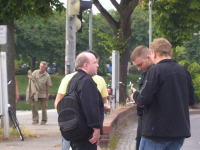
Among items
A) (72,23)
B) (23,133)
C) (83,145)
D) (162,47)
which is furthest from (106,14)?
(83,145)

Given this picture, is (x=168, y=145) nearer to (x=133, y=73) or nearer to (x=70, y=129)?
(x=70, y=129)

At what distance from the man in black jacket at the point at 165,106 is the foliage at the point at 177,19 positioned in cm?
1272

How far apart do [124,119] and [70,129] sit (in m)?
7.89

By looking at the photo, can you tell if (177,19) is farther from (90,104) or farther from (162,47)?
(90,104)

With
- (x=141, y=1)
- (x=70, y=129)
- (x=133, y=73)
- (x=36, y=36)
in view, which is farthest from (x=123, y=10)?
(x=133, y=73)

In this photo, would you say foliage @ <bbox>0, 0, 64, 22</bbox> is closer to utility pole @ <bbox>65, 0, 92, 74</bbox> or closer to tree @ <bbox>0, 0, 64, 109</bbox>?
tree @ <bbox>0, 0, 64, 109</bbox>

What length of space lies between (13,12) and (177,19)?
9.41m

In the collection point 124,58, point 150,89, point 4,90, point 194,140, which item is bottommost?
point 194,140

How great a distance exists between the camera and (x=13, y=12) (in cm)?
1038

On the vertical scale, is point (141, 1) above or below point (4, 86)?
above

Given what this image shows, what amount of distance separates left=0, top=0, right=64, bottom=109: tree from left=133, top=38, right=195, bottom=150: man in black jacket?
639 centimetres

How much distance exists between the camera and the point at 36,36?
201 ft

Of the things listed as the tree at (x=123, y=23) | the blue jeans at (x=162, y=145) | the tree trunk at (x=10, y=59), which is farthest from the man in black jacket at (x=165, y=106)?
the tree at (x=123, y=23)

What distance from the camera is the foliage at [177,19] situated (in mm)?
17562
